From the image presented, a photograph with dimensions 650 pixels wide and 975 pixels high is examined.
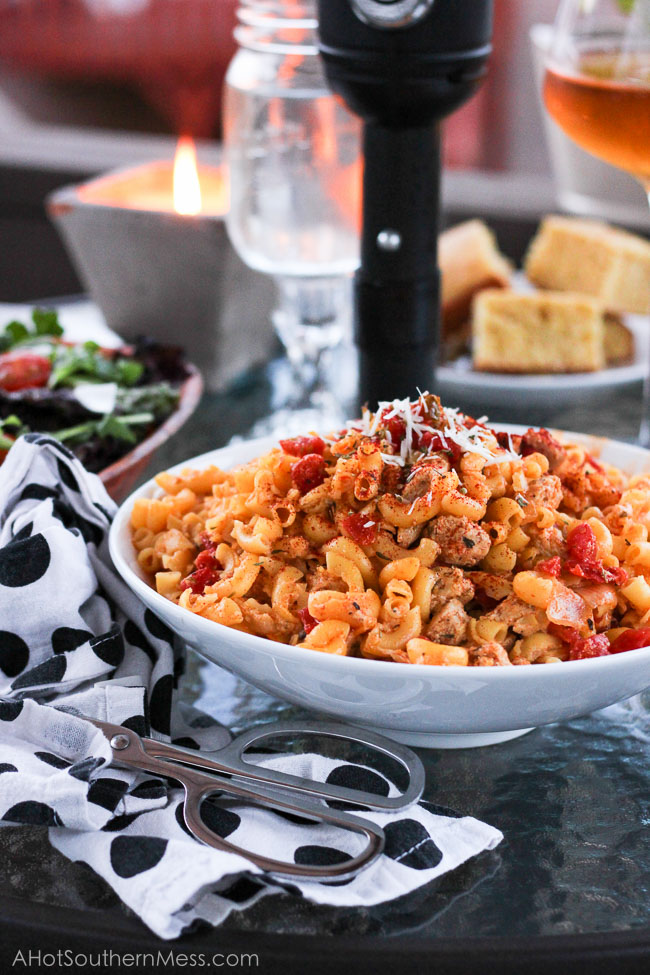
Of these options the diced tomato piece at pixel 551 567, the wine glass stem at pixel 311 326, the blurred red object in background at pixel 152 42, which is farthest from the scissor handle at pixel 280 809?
the blurred red object in background at pixel 152 42

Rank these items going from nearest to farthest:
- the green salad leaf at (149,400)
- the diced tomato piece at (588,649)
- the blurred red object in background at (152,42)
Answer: the diced tomato piece at (588,649), the green salad leaf at (149,400), the blurred red object in background at (152,42)

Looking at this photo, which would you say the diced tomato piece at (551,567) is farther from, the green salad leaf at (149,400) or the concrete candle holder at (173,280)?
the concrete candle holder at (173,280)

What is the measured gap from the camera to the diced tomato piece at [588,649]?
841 mm

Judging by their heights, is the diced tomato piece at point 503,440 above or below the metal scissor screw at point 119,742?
above

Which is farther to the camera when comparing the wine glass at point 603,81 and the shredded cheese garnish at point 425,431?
the wine glass at point 603,81

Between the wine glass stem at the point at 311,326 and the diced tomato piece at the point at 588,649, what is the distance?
790mm

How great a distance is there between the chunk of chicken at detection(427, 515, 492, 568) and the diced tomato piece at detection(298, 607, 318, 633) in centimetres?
11

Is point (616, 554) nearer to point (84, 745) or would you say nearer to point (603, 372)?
point (84, 745)

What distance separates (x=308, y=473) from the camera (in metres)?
0.93

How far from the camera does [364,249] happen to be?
127 centimetres

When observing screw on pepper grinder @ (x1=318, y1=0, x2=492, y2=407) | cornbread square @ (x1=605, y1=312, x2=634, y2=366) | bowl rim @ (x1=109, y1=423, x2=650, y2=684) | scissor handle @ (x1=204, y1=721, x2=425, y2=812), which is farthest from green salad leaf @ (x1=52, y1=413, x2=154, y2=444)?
cornbread square @ (x1=605, y1=312, x2=634, y2=366)

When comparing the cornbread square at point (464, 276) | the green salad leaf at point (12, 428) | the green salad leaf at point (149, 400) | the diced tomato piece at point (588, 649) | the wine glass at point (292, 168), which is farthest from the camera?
the cornbread square at point (464, 276)

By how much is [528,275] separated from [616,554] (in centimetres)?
101

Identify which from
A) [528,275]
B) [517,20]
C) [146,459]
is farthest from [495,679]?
[517,20]
